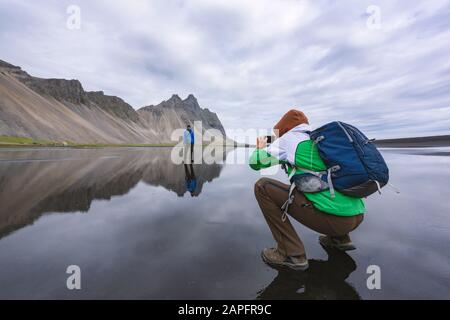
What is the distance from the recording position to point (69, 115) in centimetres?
8756

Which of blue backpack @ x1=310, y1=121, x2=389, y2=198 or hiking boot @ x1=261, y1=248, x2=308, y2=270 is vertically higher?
blue backpack @ x1=310, y1=121, x2=389, y2=198

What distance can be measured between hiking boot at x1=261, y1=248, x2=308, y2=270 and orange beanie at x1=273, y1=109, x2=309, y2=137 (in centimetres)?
157

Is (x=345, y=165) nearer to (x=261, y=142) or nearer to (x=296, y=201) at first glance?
(x=296, y=201)

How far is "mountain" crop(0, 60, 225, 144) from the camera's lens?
62.5 metres

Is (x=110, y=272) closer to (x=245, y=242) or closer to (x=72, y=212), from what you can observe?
(x=245, y=242)

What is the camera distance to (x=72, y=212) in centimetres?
486

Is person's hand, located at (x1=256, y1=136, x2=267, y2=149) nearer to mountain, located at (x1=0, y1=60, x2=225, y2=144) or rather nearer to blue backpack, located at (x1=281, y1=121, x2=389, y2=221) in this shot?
blue backpack, located at (x1=281, y1=121, x2=389, y2=221)

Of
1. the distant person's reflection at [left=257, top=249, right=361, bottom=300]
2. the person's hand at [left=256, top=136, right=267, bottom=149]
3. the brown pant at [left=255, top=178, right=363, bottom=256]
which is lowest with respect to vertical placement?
the distant person's reflection at [left=257, top=249, right=361, bottom=300]


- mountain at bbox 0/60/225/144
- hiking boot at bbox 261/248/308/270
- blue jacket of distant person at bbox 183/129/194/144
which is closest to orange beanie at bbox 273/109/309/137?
hiking boot at bbox 261/248/308/270

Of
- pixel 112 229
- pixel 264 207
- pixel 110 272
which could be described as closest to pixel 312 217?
pixel 264 207

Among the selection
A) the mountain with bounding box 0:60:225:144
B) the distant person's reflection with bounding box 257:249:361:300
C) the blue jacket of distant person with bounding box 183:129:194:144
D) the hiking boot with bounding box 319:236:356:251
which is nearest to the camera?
the distant person's reflection with bounding box 257:249:361:300

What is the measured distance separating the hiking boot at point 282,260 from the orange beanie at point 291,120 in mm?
1574

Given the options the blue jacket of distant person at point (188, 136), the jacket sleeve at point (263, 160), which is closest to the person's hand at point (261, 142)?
the jacket sleeve at point (263, 160)

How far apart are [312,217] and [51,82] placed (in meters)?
136
